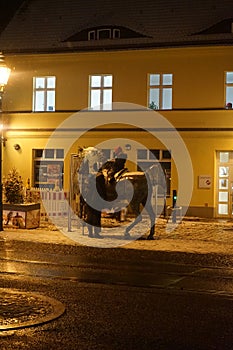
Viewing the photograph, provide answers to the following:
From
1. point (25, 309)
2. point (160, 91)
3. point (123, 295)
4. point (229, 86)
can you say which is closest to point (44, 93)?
point (160, 91)

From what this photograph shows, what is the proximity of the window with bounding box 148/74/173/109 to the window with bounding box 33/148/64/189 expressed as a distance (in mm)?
4517

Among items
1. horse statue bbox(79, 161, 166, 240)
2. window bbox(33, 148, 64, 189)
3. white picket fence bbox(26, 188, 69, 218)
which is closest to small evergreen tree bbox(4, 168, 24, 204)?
white picket fence bbox(26, 188, 69, 218)

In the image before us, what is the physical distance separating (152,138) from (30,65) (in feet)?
20.9

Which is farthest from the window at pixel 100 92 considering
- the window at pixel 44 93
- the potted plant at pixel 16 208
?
the potted plant at pixel 16 208

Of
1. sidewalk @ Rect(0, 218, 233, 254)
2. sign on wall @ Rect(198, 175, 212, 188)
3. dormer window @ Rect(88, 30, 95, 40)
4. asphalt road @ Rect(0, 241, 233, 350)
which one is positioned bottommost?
asphalt road @ Rect(0, 241, 233, 350)

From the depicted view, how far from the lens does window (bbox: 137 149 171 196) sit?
27.0m

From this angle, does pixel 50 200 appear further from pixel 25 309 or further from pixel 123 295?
pixel 25 309

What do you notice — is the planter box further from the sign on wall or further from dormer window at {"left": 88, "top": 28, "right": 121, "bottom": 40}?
dormer window at {"left": 88, "top": 28, "right": 121, "bottom": 40}

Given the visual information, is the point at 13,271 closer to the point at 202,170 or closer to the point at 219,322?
the point at 219,322

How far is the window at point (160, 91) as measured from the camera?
27062 mm

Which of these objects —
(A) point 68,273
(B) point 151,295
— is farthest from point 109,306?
(A) point 68,273

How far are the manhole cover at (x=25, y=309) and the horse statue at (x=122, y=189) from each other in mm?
8544

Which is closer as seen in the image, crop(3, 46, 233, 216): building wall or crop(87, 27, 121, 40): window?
crop(3, 46, 233, 216): building wall

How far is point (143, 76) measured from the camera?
27.3m
